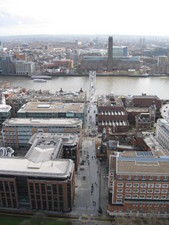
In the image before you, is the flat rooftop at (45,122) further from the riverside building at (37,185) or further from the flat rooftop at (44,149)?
the riverside building at (37,185)

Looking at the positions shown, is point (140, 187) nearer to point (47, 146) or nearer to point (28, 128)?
point (47, 146)

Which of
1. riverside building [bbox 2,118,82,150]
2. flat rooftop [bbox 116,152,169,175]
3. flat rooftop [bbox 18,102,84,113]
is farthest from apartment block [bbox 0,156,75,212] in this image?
flat rooftop [bbox 18,102,84,113]

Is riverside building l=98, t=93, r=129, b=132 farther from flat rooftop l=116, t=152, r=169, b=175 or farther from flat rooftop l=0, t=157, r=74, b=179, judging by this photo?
flat rooftop l=0, t=157, r=74, b=179

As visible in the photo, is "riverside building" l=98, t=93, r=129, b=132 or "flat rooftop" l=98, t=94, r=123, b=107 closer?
"riverside building" l=98, t=93, r=129, b=132

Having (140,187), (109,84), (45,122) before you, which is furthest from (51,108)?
(109,84)

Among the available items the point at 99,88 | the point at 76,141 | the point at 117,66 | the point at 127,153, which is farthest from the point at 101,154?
the point at 117,66

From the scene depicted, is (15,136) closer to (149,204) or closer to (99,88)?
(149,204)

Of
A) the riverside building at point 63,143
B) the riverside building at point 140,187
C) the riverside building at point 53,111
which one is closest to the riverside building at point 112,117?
the riverside building at point 53,111
